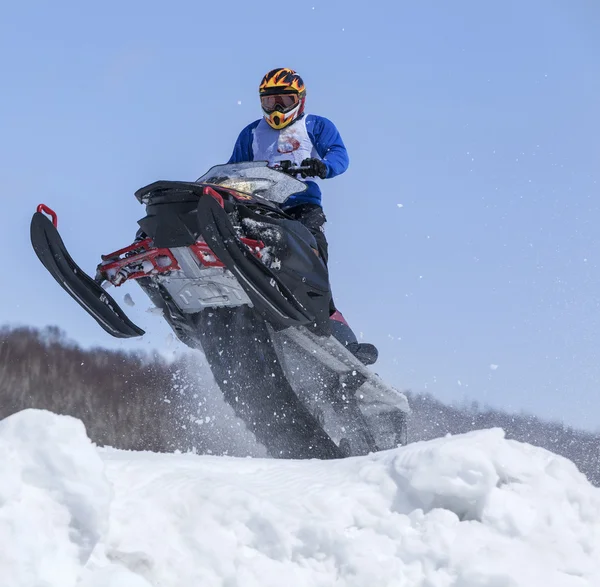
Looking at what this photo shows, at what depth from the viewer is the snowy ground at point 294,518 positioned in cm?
211

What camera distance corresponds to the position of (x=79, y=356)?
62.7ft

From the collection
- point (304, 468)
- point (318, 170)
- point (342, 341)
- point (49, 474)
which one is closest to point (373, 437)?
point (342, 341)

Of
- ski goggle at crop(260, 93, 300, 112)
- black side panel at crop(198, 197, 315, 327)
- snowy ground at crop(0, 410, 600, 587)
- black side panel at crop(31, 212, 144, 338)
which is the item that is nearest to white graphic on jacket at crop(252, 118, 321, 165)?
ski goggle at crop(260, 93, 300, 112)

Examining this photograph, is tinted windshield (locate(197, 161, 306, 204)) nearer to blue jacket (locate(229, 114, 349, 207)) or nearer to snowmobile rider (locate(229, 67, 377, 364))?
snowmobile rider (locate(229, 67, 377, 364))

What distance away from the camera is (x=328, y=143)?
5.86m

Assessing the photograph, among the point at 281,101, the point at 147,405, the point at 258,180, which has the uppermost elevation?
the point at 281,101

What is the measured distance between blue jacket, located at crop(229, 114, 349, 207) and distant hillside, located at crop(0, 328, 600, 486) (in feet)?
5.07

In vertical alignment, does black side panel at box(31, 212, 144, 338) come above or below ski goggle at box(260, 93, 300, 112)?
below

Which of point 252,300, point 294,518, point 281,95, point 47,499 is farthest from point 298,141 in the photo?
point 47,499

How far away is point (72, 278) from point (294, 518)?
3162mm

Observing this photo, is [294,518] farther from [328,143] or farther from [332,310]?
[328,143]

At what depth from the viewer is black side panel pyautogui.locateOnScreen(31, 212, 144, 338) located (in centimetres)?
508

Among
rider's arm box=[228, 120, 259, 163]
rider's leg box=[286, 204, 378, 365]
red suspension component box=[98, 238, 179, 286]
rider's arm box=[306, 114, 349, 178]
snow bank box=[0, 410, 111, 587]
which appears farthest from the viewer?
rider's arm box=[228, 120, 259, 163]

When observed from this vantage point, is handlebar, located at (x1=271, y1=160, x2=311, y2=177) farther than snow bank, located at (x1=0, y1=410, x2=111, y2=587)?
Yes
